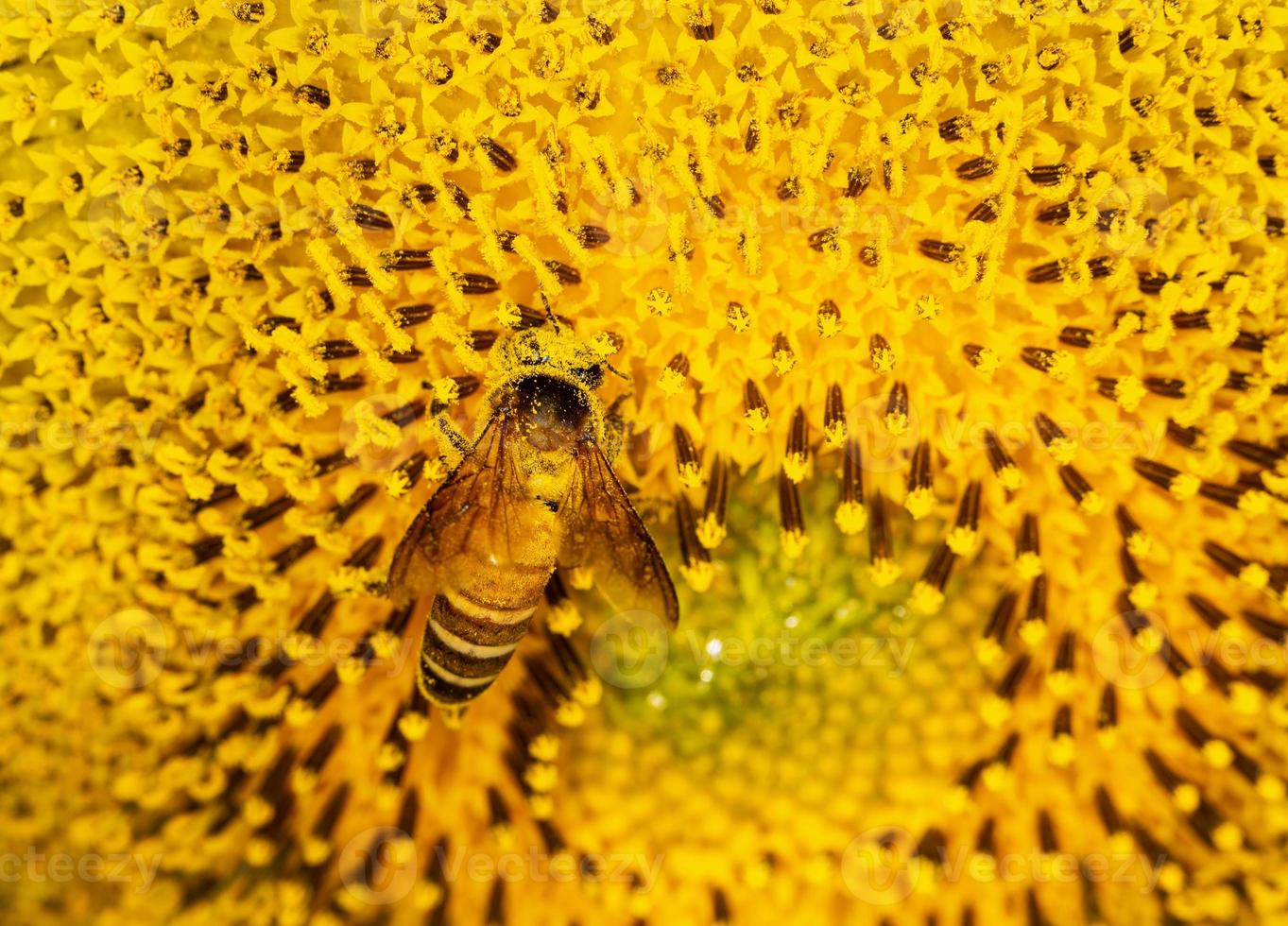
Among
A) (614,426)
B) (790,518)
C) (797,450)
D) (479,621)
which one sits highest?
(614,426)

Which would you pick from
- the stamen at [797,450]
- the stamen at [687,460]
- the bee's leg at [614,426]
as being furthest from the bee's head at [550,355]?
the stamen at [797,450]

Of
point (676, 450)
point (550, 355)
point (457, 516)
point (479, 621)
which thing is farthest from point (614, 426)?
point (479, 621)

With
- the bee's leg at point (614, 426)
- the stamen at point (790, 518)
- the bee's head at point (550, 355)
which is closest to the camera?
the bee's head at point (550, 355)

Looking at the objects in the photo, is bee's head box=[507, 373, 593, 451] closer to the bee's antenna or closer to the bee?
the bee

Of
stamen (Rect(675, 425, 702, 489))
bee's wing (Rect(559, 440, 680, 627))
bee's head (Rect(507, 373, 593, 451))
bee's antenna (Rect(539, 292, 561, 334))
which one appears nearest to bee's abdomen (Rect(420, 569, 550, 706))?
bee's wing (Rect(559, 440, 680, 627))

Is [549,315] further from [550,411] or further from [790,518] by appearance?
[790,518]

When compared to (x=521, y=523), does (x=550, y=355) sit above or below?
above

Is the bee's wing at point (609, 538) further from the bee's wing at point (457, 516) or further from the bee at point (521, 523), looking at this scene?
the bee's wing at point (457, 516)
